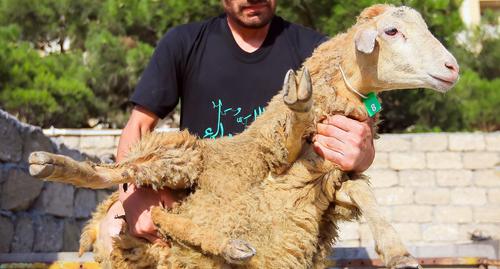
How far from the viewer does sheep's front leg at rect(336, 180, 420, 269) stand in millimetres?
2479

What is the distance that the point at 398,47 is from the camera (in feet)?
9.12

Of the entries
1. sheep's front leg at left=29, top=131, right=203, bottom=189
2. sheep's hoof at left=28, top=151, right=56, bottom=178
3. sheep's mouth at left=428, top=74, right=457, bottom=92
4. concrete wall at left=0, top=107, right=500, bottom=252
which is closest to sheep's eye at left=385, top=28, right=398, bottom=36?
sheep's mouth at left=428, top=74, right=457, bottom=92

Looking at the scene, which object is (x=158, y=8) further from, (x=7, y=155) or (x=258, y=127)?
(x=258, y=127)

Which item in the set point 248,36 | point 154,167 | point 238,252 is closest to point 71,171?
point 154,167

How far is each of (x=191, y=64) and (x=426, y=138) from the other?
7.67 metres

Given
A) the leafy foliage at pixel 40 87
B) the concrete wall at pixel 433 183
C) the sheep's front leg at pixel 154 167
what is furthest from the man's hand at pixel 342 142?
the leafy foliage at pixel 40 87

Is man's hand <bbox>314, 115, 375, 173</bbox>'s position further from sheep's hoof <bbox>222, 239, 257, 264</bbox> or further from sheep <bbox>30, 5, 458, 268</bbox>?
sheep's hoof <bbox>222, 239, 257, 264</bbox>

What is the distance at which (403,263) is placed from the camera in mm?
2449

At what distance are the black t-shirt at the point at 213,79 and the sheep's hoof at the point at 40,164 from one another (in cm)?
101

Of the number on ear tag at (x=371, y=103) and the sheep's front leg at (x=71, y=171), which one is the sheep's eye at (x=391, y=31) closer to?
the number on ear tag at (x=371, y=103)

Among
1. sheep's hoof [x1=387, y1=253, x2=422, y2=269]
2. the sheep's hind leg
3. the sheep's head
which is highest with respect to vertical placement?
the sheep's head

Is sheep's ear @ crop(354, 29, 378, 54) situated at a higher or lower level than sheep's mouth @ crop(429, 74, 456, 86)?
higher

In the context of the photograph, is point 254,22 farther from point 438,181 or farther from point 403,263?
point 438,181

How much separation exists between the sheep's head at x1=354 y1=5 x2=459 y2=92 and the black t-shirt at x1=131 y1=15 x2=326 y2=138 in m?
0.78
